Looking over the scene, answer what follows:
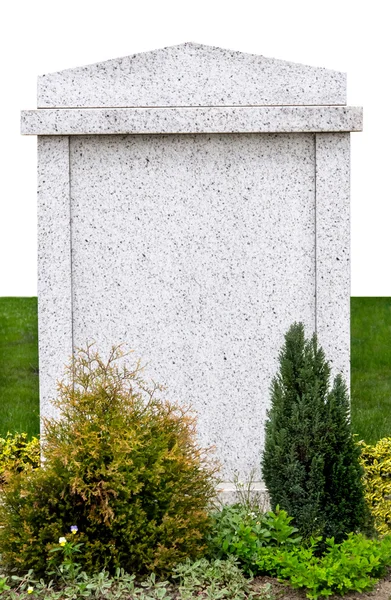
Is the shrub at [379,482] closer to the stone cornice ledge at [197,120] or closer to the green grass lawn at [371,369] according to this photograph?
the green grass lawn at [371,369]

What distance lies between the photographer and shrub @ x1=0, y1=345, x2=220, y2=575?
435cm

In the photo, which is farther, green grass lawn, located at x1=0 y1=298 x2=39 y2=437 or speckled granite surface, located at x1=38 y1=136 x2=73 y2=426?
green grass lawn, located at x1=0 y1=298 x2=39 y2=437

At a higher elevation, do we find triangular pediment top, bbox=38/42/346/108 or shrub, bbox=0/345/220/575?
triangular pediment top, bbox=38/42/346/108

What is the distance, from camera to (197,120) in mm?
6035

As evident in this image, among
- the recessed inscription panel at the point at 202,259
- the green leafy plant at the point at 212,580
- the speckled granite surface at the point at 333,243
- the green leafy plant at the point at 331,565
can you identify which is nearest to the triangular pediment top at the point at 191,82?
the recessed inscription panel at the point at 202,259

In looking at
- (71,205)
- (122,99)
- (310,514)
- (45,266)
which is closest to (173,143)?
(122,99)

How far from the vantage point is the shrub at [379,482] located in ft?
19.4

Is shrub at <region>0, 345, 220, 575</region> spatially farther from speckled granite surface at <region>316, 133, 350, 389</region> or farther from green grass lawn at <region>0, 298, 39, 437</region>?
green grass lawn at <region>0, 298, 39, 437</region>

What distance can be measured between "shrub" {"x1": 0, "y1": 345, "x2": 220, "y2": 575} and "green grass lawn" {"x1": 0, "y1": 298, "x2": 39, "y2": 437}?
396 cm

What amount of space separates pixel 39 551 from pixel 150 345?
213 cm

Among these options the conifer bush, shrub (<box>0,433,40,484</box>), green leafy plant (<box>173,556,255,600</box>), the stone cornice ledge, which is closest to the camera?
green leafy plant (<box>173,556,255,600</box>)

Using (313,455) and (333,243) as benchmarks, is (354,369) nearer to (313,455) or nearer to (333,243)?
(333,243)

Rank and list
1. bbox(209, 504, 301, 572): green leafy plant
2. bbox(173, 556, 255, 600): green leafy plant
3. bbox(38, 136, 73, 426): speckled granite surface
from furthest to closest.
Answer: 1. bbox(38, 136, 73, 426): speckled granite surface
2. bbox(209, 504, 301, 572): green leafy plant
3. bbox(173, 556, 255, 600): green leafy plant

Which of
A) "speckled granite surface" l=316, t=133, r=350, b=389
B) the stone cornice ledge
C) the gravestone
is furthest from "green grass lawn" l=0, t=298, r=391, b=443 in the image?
the stone cornice ledge
